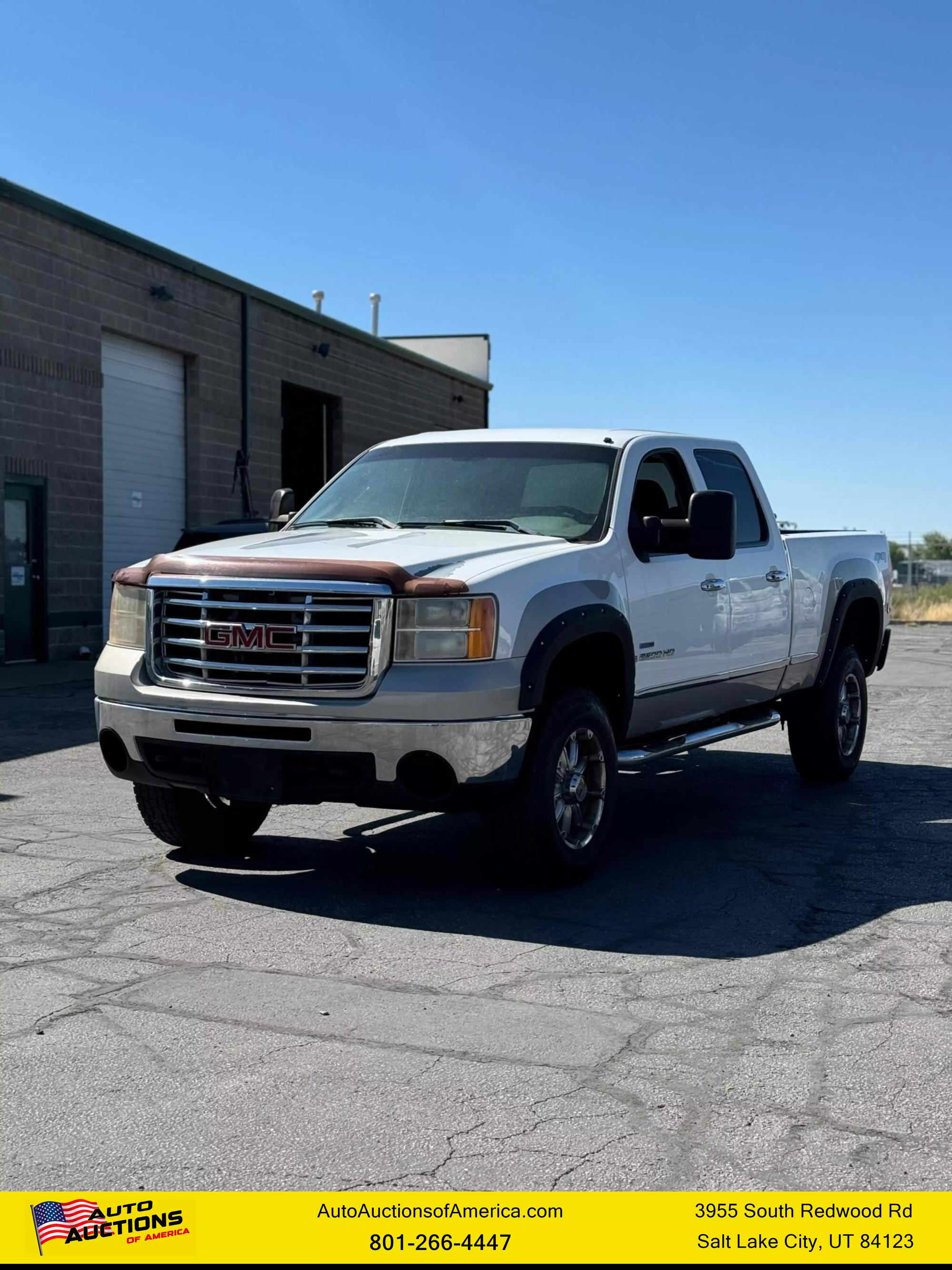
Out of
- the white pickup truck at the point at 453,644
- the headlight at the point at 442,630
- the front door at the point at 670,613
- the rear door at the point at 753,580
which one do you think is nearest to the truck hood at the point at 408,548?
the white pickup truck at the point at 453,644

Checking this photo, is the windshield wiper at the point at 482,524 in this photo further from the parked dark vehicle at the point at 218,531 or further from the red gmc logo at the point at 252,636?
the parked dark vehicle at the point at 218,531

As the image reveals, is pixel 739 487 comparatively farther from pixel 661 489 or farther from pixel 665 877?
pixel 665 877

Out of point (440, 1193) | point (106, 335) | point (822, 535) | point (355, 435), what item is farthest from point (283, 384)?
point (440, 1193)

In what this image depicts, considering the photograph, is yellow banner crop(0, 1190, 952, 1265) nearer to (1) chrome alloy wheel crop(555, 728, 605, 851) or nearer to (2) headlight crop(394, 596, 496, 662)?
(2) headlight crop(394, 596, 496, 662)

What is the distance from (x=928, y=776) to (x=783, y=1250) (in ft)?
23.6

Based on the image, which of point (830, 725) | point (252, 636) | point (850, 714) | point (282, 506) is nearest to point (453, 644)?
point (252, 636)

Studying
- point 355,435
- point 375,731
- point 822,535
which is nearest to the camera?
point 375,731

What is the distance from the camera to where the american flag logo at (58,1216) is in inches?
123

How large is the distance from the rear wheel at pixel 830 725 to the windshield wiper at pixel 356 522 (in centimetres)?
342

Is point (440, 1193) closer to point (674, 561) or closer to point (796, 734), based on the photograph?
point (674, 561)

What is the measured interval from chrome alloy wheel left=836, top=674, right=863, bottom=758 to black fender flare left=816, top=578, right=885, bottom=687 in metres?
0.21

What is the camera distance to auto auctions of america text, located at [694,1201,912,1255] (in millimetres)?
3133

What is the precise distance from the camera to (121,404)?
22.4 meters

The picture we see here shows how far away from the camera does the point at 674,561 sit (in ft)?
24.4
